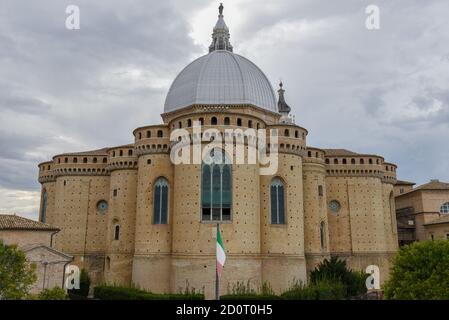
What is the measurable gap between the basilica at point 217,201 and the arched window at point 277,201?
A: 7 centimetres

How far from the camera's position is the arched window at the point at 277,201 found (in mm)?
28948

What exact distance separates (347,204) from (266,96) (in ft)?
37.4

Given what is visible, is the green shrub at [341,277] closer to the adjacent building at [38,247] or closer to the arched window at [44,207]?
the adjacent building at [38,247]

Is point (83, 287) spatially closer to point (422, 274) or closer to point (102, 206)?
point (102, 206)

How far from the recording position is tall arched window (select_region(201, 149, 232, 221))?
26.5m

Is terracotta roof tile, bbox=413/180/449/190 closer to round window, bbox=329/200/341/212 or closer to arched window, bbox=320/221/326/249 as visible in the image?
round window, bbox=329/200/341/212

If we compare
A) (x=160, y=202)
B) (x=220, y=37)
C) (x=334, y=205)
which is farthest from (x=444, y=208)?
(x=160, y=202)

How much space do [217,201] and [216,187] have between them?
2.95ft

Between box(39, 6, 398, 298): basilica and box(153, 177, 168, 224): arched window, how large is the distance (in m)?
0.07

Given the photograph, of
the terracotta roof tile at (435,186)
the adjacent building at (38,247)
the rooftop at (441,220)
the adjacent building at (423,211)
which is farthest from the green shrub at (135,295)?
the terracotta roof tile at (435,186)

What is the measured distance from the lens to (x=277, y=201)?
29344 mm
